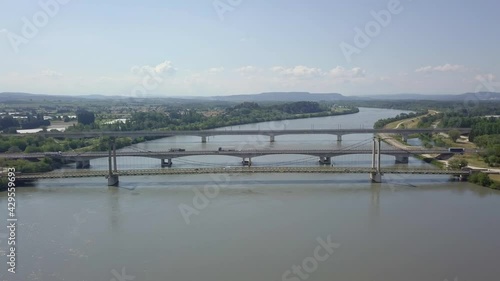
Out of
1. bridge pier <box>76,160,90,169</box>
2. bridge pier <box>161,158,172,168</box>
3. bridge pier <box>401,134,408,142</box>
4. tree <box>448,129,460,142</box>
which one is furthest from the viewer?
bridge pier <box>401,134,408,142</box>

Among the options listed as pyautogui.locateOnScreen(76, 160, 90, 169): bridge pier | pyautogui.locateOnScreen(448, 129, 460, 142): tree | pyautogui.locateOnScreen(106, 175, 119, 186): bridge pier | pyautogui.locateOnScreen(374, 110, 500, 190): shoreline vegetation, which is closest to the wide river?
pyautogui.locateOnScreen(106, 175, 119, 186): bridge pier

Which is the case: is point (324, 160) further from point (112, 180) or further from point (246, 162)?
point (112, 180)

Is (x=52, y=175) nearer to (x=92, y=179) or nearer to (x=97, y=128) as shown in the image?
(x=92, y=179)

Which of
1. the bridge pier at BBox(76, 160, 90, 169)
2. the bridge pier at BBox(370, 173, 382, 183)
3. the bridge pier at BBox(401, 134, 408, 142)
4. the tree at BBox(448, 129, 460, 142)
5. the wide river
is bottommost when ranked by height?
the wide river

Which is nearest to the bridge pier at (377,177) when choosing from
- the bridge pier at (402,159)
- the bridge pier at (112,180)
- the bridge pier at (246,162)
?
the bridge pier at (402,159)

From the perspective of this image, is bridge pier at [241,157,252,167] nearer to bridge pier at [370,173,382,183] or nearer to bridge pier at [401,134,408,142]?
bridge pier at [370,173,382,183]

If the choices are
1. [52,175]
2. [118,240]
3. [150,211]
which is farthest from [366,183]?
[52,175]

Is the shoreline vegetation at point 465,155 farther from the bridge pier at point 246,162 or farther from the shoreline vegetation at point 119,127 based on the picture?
the shoreline vegetation at point 119,127

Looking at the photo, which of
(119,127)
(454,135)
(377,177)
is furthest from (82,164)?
(454,135)
